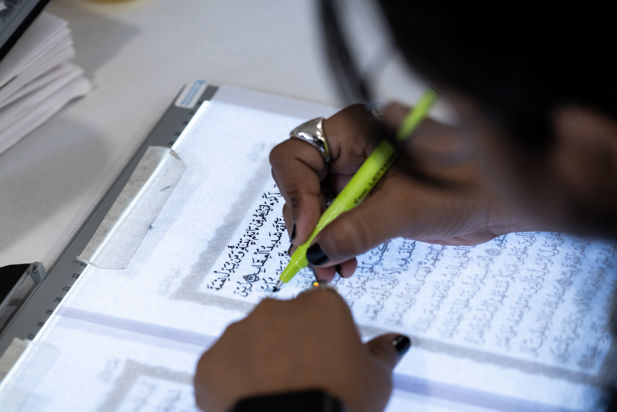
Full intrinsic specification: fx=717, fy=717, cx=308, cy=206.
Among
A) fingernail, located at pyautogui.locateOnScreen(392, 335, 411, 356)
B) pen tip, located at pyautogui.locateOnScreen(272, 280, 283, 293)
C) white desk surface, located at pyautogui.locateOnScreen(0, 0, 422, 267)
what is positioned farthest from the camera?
white desk surface, located at pyautogui.locateOnScreen(0, 0, 422, 267)

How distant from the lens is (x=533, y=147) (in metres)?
0.46

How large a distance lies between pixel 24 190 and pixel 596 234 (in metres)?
0.73

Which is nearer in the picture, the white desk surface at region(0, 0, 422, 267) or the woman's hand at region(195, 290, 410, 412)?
the woman's hand at region(195, 290, 410, 412)

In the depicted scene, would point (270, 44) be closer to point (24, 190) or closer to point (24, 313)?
point (24, 190)

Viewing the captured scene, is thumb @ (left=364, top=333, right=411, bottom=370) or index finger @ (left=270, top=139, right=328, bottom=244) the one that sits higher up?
index finger @ (left=270, top=139, right=328, bottom=244)

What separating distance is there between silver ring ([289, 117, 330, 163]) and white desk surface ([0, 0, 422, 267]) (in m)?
0.06

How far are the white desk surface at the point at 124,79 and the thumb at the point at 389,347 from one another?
322 millimetres

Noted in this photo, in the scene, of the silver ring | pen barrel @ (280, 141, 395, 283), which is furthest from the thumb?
the silver ring

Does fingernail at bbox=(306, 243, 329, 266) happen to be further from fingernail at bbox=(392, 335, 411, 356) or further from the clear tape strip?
the clear tape strip

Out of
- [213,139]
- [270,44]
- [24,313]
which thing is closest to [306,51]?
[270,44]

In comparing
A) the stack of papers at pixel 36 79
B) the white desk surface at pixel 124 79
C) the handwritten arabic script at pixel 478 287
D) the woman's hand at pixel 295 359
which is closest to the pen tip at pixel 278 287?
the handwritten arabic script at pixel 478 287

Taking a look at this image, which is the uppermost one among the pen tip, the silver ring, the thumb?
the silver ring

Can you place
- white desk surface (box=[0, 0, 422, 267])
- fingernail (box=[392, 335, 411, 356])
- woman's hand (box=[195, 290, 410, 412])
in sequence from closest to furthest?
1. woman's hand (box=[195, 290, 410, 412])
2. fingernail (box=[392, 335, 411, 356])
3. white desk surface (box=[0, 0, 422, 267])

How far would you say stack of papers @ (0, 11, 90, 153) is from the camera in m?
0.97
